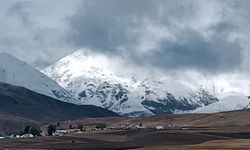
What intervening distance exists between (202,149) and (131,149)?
24.7m

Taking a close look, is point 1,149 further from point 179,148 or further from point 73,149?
point 179,148

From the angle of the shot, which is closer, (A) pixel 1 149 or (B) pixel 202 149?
(B) pixel 202 149

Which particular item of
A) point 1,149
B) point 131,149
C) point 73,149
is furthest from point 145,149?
point 1,149

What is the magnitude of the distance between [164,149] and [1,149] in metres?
49.9

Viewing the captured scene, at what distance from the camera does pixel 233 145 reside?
188m

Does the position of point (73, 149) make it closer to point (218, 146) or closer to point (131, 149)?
point (131, 149)

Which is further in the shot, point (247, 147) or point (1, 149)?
point (1, 149)

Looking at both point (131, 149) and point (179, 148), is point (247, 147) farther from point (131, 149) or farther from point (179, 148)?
point (131, 149)

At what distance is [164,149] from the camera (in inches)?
7037

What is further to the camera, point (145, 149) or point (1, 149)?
point (1, 149)

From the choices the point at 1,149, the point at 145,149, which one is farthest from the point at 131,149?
the point at 1,149

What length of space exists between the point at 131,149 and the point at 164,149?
19.2 m

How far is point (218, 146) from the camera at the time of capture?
618ft

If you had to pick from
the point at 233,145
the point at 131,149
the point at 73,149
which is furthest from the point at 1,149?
the point at 233,145
